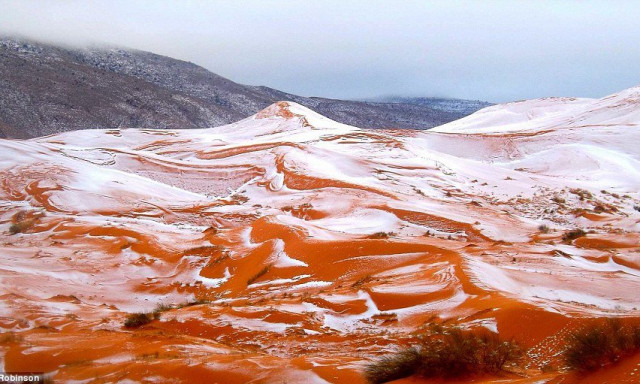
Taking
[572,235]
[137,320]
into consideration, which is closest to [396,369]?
[137,320]

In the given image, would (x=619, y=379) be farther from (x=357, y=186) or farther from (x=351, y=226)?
(x=357, y=186)

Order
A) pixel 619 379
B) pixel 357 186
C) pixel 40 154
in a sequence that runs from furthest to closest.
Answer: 1. pixel 40 154
2. pixel 357 186
3. pixel 619 379

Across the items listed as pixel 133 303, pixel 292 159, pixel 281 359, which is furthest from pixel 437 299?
pixel 292 159

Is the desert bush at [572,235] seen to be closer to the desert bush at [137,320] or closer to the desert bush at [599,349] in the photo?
the desert bush at [599,349]

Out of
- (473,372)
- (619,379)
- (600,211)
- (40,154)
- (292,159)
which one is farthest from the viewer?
(292,159)

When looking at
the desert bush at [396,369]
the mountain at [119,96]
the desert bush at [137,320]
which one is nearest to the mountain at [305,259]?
the desert bush at [137,320]

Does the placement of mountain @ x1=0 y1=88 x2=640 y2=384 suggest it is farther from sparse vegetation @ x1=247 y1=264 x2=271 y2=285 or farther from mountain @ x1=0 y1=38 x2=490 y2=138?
mountain @ x1=0 y1=38 x2=490 y2=138

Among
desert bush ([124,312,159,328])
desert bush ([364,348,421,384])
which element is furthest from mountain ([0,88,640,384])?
desert bush ([364,348,421,384])
